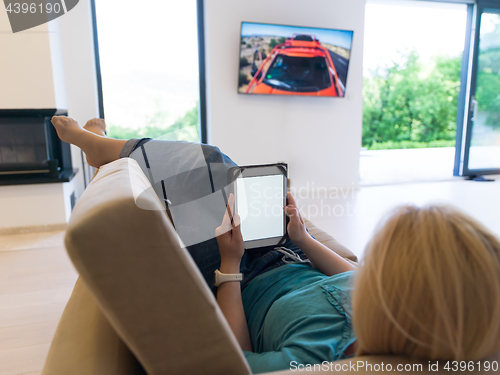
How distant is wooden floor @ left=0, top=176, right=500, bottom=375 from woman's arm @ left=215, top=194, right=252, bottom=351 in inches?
12.5

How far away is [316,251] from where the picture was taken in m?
0.94

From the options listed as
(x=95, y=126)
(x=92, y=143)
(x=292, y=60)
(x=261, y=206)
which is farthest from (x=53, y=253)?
(x=292, y=60)

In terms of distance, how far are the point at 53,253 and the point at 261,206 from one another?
75.1 inches

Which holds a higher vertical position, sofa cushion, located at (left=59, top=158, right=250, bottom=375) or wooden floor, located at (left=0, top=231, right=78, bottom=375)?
sofa cushion, located at (left=59, top=158, right=250, bottom=375)

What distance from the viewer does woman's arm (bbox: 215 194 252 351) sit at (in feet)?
2.45

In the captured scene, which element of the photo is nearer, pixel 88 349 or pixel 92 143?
pixel 88 349

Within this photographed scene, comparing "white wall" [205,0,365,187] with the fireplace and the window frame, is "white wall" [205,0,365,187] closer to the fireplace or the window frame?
the window frame

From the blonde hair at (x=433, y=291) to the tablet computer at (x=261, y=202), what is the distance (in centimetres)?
61

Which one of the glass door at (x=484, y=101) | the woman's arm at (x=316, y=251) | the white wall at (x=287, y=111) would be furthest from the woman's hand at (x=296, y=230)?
the glass door at (x=484, y=101)

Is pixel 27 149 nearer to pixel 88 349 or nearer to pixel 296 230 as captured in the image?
pixel 296 230

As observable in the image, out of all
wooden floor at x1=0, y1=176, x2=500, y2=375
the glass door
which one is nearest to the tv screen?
wooden floor at x1=0, y1=176, x2=500, y2=375

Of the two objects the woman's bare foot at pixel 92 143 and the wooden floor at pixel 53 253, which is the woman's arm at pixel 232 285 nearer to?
the wooden floor at pixel 53 253

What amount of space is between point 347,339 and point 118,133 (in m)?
3.42

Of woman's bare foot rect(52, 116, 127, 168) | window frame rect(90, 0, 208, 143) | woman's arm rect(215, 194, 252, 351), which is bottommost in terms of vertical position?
woman's arm rect(215, 194, 252, 351)
